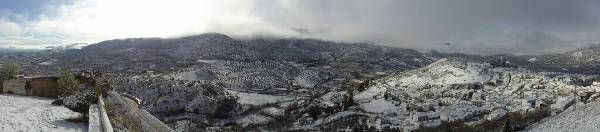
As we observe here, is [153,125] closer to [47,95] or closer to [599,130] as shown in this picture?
[47,95]

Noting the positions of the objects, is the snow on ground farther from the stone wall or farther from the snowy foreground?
the snowy foreground

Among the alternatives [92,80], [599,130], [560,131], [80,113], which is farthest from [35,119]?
[560,131]

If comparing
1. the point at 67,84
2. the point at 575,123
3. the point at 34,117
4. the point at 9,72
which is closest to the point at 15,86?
the point at 67,84

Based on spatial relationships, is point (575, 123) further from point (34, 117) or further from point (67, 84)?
point (34, 117)

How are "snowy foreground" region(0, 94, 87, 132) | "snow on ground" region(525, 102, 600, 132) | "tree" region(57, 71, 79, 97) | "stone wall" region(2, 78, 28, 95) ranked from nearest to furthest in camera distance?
1. "snowy foreground" region(0, 94, 87, 132)
2. "tree" region(57, 71, 79, 97)
3. "stone wall" region(2, 78, 28, 95)
4. "snow on ground" region(525, 102, 600, 132)

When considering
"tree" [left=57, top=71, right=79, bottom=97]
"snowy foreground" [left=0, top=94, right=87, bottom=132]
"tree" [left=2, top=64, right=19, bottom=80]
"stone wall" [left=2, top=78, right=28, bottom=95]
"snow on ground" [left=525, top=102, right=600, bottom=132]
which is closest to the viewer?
"snowy foreground" [left=0, top=94, right=87, bottom=132]

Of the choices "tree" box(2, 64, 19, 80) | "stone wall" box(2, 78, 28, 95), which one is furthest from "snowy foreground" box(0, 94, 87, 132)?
"tree" box(2, 64, 19, 80)

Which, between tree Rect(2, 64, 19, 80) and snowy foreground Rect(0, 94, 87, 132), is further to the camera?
tree Rect(2, 64, 19, 80)
